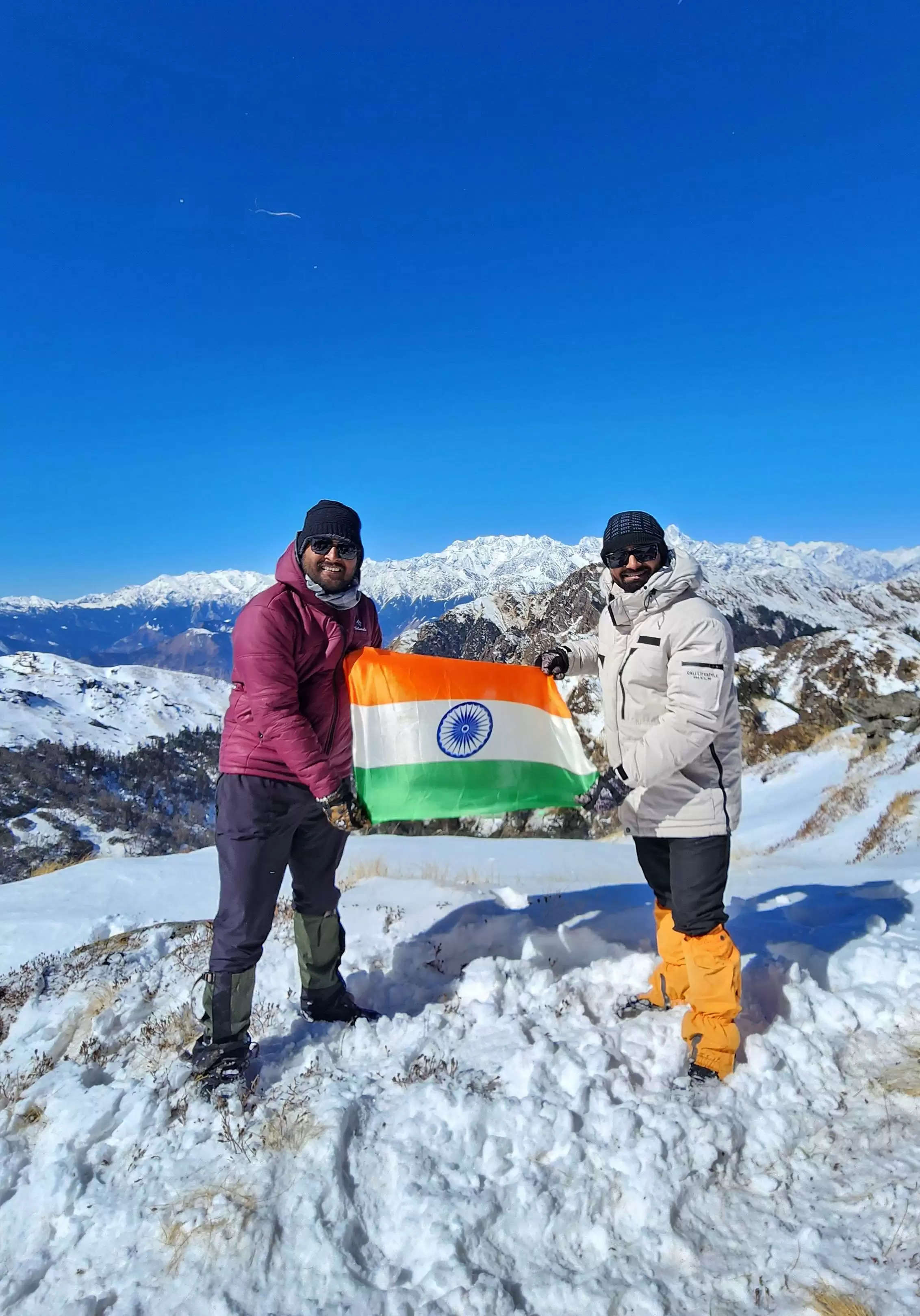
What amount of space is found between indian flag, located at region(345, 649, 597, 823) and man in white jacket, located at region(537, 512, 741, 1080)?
4.21ft

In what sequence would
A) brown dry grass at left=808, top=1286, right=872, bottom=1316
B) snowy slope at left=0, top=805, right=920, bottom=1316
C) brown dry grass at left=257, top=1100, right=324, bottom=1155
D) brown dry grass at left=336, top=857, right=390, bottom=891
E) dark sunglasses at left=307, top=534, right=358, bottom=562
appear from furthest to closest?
1. brown dry grass at left=336, top=857, right=390, bottom=891
2. dark sunglasses at left=307, top=534, right=358, bottom=562
3. brown dry grass at left=257, top=1100, right=324, bottom=1155
4. snowy slope at left=0, top=805, right=920, bottom=1316
5. brown dry grass at left=808, top=1286, right=872, bottom=1316

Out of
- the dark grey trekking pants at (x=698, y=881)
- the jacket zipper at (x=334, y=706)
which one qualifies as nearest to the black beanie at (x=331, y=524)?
the jacket zipper at (x=334, y=706)

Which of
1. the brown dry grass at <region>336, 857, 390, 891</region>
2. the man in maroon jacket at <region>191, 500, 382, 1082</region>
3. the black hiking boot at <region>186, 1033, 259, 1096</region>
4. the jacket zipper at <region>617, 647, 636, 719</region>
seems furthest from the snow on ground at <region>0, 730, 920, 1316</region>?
the brown dry grass at <region>336, 857, 390, 891</region>

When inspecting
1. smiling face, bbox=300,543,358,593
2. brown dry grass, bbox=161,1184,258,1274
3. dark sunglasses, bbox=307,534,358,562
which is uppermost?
dark sunglasses, bbox=307,534,358,562

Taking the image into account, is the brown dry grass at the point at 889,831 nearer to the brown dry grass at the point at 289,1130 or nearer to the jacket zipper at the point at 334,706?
the jacket zipper at the point at 334,706

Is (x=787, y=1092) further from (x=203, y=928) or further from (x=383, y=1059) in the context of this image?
(x=203, y=928)

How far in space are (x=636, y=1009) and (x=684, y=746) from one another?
2222 mm

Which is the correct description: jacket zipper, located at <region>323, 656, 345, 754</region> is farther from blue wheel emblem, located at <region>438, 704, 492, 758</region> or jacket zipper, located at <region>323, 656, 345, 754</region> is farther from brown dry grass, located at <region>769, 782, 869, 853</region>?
brown dry grass, located at <region>769, 782, 869, 853</region>

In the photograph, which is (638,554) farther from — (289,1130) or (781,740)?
(781,740)

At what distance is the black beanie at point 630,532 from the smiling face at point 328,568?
187cm

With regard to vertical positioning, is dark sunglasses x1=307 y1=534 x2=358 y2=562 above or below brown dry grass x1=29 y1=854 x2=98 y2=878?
above

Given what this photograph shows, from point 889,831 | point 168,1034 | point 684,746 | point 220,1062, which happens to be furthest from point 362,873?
point 889,831

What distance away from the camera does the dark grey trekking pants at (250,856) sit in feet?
15.5

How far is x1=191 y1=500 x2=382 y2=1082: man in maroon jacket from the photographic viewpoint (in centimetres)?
467
